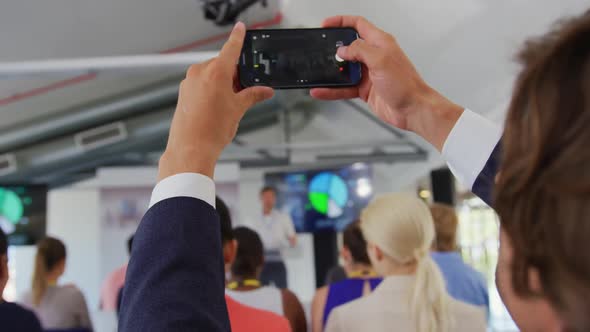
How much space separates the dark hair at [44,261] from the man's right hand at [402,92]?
3.19m

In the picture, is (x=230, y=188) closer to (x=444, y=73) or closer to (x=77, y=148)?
(x=77, y=148)

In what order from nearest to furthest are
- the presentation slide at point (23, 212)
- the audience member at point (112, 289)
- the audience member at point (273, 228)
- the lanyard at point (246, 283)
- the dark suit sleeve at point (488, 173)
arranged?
1. the dark suit sleeve at point (488, 173)
2. the lanyard at point (246, 283)
3. the audience member at point (112, 289)
4. the presentation slide at point (23, 212)
5. the audience member at point (273, 228)

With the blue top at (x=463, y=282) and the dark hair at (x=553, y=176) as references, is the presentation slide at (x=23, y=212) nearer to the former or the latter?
the blue top at (x=463, y=282)

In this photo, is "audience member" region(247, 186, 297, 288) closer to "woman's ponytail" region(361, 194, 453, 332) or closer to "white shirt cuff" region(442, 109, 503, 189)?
"woman's ponytail" region(361, 194, 453, 332)

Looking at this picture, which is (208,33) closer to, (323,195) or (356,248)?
(323,195)

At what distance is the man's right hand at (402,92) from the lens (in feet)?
2.93

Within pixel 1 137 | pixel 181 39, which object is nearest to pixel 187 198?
pixel 181 39

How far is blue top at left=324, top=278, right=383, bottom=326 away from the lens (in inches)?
86.4

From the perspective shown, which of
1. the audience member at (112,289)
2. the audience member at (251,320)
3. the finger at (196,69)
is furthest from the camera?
the audience member at (112,289)

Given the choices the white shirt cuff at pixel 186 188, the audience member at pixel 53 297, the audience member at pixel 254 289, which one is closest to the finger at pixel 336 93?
the white shirt cuff at pixel 186 188

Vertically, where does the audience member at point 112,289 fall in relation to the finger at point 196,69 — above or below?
below

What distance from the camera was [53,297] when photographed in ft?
12.3

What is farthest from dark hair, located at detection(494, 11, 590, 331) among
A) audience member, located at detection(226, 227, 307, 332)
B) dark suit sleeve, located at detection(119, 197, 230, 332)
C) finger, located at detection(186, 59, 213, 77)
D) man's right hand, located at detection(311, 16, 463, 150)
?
audience member, located at detection(226, 227, 307, 332)

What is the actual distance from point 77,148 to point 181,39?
1.79 m
